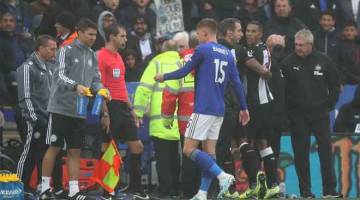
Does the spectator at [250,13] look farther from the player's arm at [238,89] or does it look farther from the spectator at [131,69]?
the player's arm at [238,89]

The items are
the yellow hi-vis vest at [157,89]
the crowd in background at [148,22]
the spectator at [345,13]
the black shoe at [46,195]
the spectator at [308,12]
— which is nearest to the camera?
the black shoe at [46,195]

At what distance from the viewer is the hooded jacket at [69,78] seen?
14.3m

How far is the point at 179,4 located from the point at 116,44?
497 cm

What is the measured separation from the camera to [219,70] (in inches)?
566

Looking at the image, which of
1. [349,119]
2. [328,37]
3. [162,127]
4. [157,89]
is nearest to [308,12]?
[328,37]

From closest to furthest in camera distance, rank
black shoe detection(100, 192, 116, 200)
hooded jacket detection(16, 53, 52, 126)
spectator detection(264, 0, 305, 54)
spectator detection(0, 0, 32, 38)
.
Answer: black shoe detection(100, 192, 116, 200)
hooded jacket detection(16, 53, 52, 126)
spectator detection(0, 0, 32, 38)
spectator detection(264, 0, 305, 54)

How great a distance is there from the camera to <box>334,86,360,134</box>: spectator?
66.7ft

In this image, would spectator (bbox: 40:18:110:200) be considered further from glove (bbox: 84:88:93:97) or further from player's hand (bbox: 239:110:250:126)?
player's hand (bbox: 239:110:250:126)

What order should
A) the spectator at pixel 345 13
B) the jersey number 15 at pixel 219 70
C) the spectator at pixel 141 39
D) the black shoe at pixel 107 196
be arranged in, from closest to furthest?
the jersey number 15 at pixel 219 70 → the black shoe at pixel 107 196 → the spectator at pixel 141 39 → the spectator at pixel 345 13

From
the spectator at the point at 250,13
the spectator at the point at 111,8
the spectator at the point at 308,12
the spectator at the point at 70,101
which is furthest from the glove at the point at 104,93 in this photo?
the spectator at the point at 308,12

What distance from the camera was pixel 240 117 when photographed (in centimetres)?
1471

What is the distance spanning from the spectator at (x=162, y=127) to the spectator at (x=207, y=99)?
6.98ft

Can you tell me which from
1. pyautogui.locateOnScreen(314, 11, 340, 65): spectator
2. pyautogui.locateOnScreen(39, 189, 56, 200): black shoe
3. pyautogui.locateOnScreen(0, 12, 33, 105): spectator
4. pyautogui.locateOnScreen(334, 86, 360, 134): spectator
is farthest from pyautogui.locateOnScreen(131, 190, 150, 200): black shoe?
pyautogui.locateOnScreen(314, 11, 340, 65): spectator

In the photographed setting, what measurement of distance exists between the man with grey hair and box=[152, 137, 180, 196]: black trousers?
192 centimetres
